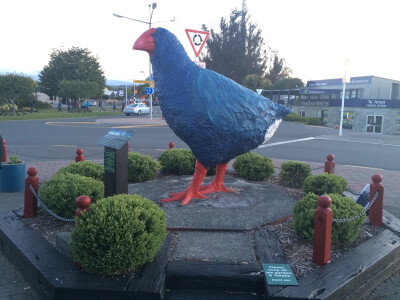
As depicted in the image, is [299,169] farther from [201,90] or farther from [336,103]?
[336,103]

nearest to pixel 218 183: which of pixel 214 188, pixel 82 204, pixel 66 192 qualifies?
pixel 214 188

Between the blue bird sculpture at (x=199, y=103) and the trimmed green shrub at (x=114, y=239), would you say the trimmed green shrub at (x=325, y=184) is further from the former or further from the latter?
the trimmed green shrub at (x=114, y=239)

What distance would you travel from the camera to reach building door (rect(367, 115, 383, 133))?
2458cm

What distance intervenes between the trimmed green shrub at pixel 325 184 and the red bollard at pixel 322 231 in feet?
6.75

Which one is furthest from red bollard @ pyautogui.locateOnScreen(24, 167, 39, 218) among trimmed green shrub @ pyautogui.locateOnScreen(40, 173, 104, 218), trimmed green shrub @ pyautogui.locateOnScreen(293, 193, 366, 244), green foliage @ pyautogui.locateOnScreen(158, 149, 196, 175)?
trimmed green shrub @ pyautogui.locateOnScreen(293, 193, 366, 244)

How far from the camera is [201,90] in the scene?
440 centimetres

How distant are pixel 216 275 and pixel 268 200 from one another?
2.33 m

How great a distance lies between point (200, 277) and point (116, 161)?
1.58 meters

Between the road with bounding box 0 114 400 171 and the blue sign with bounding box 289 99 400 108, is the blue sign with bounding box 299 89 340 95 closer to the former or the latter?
the blue sign with bounding box 289 99 400 108

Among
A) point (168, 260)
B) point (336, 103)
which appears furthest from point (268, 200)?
point (336, 103)

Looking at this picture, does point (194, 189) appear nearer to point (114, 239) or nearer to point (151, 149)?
point (114, 239)

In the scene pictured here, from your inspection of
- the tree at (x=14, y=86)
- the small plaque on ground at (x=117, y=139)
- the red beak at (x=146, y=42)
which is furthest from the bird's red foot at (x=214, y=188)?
the tree at (x=14, y=86)

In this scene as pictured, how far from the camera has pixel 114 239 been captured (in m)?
2.80

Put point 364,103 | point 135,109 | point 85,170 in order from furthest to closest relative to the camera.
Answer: point 135,109 < point 364,103 < point 85,170
